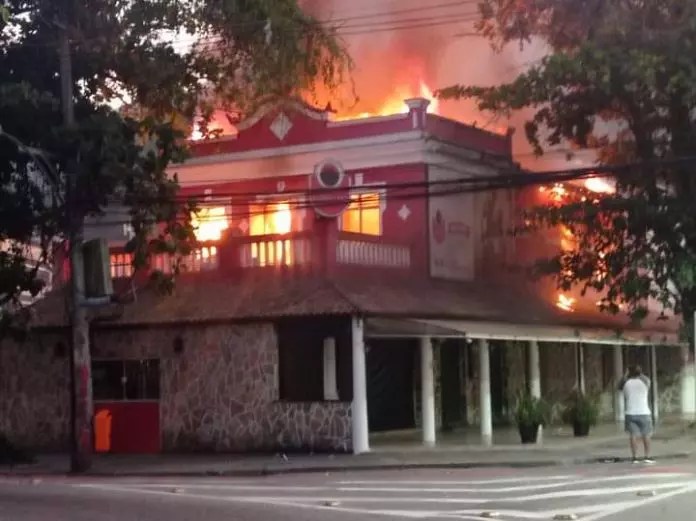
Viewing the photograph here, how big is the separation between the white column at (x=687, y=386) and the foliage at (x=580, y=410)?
7349mm

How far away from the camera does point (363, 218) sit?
29516mm

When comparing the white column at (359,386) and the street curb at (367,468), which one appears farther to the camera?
the white column at (359,386)

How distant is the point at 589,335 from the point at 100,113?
13476mm

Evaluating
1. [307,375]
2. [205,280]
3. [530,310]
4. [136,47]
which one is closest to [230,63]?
[136,47]

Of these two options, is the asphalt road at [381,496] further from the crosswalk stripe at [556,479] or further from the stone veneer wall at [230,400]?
the stone veneer wall at [230,400]

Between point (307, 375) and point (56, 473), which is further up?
point (307, 375)

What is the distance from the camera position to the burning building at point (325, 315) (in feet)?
80.5

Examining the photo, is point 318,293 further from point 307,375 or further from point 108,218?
point 108,218

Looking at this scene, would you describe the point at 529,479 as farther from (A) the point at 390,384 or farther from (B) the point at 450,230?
(B) the point at 450,230

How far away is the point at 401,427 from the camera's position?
28234 millimetres

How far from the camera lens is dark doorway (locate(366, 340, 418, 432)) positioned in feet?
89.2

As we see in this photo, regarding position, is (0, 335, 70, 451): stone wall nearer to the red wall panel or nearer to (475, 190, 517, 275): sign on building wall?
the red wall panel

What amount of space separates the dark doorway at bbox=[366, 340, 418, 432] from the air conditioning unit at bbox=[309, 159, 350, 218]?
383cm

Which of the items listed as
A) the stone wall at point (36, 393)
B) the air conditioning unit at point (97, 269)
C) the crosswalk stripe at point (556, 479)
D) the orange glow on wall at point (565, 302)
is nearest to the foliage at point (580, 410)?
the orange glow on wall at point (565, 302)
